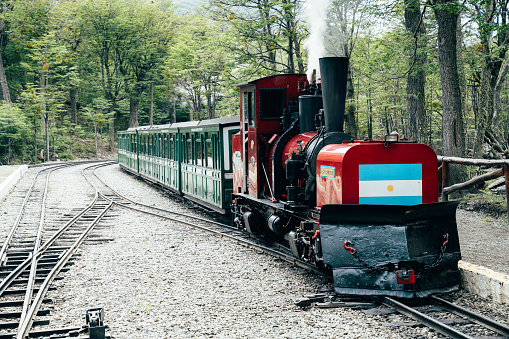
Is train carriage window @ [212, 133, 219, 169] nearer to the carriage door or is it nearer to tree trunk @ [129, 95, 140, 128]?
the carriage door

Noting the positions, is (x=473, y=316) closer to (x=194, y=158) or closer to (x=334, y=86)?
(x=334, y=86)

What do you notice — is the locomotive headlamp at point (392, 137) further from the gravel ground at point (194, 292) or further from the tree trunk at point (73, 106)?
the tree trunk at point (73, 106)

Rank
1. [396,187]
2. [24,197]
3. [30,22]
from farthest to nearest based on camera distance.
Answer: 1. [30,22]
2. [24,197]
3. [396,187]

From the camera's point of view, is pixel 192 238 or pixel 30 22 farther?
pixel 30 22

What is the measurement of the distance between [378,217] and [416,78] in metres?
11.8

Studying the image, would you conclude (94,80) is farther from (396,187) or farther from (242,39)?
(396,187)

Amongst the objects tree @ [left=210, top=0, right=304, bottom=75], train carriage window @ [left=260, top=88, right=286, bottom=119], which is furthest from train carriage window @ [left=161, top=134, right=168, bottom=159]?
train carriage window @ [left=260, top=88, right=286, bottom=119]

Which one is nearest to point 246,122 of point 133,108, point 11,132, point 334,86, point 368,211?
point 334,86

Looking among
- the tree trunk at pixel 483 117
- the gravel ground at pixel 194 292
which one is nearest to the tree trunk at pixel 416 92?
the tree trunk at pixel 483 117

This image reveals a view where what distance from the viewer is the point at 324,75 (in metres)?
6.77

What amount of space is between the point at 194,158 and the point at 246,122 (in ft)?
18.5

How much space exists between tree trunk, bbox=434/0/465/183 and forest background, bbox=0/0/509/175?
27 millimetres

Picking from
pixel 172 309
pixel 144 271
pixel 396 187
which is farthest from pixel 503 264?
pixel 144 271

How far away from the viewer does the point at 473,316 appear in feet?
Answer: 17.3
